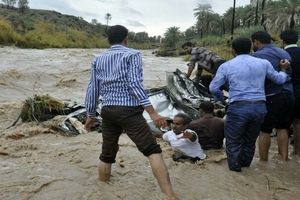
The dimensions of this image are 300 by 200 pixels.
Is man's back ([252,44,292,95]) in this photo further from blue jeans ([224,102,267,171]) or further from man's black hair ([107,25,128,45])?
man's black hair ([107,25,128,45])

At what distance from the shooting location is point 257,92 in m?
6.02

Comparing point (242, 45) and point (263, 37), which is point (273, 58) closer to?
point (263, 37)

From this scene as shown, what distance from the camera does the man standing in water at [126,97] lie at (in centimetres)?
478

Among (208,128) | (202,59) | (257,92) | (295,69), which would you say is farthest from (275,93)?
(202,59)

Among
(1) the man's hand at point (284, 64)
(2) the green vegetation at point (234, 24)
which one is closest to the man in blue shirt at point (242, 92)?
(1) the man's hand at point (284, 64)

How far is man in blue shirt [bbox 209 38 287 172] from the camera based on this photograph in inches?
235

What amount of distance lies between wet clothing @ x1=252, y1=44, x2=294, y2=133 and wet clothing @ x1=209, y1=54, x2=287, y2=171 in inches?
11.6

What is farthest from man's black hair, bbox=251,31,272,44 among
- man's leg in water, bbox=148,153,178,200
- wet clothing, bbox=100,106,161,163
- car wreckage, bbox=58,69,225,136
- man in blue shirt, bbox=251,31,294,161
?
man's leg in water, bbox=148,153,178,200

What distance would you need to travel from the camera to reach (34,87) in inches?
617

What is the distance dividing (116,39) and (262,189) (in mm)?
2462

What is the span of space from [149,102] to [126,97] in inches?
9.3

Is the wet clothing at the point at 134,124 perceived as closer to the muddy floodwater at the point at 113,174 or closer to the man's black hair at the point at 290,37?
the muddy floodwater at the point at 113,174

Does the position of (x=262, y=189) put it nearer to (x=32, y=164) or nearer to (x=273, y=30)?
(x=32, y=164)

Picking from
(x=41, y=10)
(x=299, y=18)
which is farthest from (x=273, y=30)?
(x=41, y=10)
